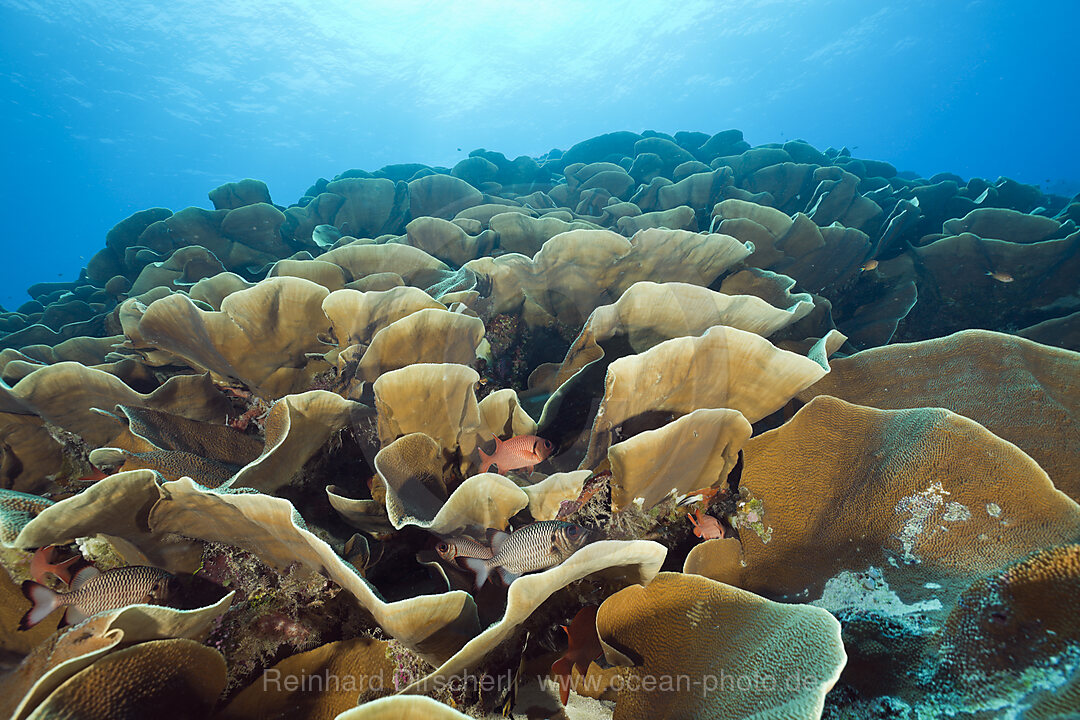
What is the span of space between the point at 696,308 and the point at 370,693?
66.3 inches

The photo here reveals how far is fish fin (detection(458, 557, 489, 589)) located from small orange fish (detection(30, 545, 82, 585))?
3.72ft

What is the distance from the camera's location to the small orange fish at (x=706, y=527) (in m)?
1.45

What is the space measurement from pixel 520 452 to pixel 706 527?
680mm

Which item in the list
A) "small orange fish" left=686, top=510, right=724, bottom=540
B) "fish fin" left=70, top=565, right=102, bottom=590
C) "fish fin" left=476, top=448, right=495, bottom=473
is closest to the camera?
"fish fin" left=70, top=565, right=102, bottom=590

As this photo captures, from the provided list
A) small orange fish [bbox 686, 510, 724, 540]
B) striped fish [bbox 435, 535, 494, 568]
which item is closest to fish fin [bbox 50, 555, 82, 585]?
striped fish [bbox 435, 535, 494, 568]

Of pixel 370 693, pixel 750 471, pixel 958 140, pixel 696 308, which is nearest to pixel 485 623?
pixel 370 693

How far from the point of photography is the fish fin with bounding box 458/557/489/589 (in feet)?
4.28

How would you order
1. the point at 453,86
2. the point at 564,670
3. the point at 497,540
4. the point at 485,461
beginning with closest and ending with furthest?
the point at 564,670 < the point at 497,540 < the point at 485,461 < the point at 453,86

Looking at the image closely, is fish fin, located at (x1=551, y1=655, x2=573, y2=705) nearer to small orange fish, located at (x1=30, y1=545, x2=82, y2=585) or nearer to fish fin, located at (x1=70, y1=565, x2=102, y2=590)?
fish fin, located at (x1=70, y1=565, x2=102, y2=590)

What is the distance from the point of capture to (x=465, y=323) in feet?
5.85

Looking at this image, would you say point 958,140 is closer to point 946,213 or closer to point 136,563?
point 946,213

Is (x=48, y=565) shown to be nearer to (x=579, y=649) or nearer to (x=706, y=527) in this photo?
Answer: (x=579, y=649)

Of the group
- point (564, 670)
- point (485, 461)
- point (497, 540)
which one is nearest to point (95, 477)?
point (485, 461)

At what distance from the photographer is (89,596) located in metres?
1.09
